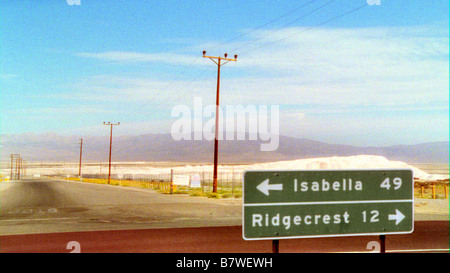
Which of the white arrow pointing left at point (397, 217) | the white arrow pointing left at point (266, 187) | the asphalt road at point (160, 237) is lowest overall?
the asphalt road at point (160, 237)

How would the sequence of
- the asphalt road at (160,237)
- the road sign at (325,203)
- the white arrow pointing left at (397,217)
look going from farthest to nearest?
the asphalt road at (160,237), the white arrow pointing left at (397,217), the road sign at (325,203)

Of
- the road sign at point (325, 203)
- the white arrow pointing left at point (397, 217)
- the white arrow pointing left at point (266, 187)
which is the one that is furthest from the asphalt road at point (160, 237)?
the white arrow pointing left at point (266, 187)

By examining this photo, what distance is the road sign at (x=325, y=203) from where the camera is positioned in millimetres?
6762

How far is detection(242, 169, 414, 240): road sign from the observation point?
6762 mm

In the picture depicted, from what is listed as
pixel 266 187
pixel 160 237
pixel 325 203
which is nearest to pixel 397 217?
pixel 325 203

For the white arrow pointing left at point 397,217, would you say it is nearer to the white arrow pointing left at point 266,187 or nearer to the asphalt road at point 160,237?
the white arrow pointing left at point 266,187

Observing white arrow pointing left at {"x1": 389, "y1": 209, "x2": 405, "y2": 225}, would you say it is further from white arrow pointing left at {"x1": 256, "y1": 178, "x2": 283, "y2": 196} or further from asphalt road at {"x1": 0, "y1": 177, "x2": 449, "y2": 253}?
asphalt road at {"x1": 0, "y1": 177, "x2": 449, "y2": 253}

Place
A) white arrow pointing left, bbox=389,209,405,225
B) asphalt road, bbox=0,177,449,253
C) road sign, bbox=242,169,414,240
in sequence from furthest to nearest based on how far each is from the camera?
asphalt road, bbox=0,177,449,253
white arrow pointing left, bbox=389,209,405,225
road sign, bbox=242,169,414,240

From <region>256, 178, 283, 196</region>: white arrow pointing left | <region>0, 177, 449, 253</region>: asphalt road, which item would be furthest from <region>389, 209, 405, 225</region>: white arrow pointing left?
<region>0, 177, 449, 253</region>: asphalt road

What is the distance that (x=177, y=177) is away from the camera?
41.2m

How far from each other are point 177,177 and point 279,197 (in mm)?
34824
